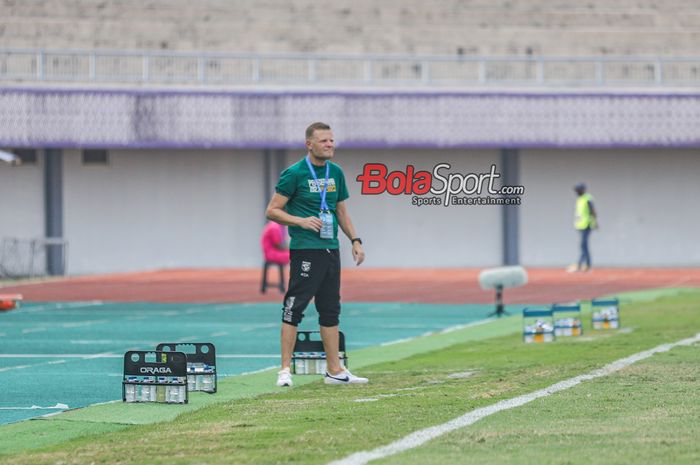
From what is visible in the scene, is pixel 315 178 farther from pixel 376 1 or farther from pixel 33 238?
pixel 376 1

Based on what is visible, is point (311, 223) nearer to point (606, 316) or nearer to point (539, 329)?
point (539, 329)

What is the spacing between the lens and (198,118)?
143ft

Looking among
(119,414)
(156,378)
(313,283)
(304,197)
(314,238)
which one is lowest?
(119,414)

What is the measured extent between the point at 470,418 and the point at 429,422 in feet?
1.11

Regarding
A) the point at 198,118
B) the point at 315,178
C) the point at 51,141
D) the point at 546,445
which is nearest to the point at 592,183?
the point at 198,118

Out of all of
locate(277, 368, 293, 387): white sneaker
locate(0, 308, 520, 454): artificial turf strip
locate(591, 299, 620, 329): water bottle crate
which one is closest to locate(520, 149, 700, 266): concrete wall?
locate(591, 299, 620, 329): water bottle crate

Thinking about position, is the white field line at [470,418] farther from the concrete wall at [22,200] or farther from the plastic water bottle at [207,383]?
the concrete wall at [22,200]

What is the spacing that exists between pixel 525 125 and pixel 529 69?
2.37 m

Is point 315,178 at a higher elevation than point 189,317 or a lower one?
higher

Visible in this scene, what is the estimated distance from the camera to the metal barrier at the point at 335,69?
43562 millimetres

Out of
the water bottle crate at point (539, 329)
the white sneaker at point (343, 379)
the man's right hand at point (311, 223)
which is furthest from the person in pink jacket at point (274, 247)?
the man's right hand at point (311, 223)

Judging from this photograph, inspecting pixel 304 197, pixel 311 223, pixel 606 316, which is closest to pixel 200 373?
pixel 311 223

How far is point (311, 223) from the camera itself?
1286 cm

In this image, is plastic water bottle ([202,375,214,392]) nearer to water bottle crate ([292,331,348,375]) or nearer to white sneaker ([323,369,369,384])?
white sneaker ([323,369,369,384])
